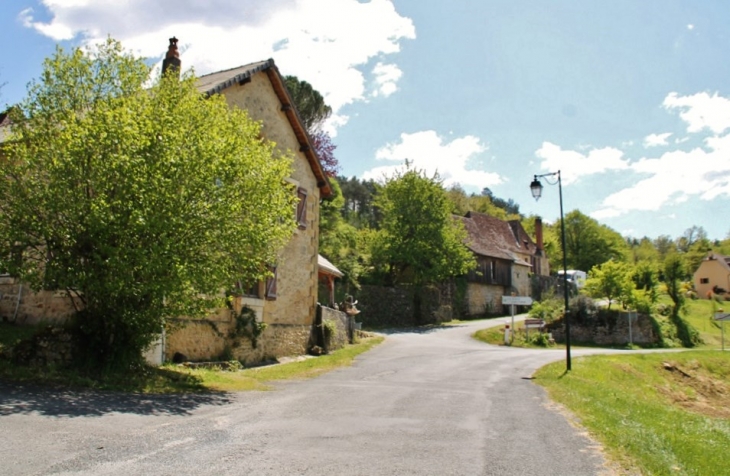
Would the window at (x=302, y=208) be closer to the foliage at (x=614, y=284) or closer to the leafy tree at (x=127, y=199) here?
the leafy tree at (x=127, y=199)

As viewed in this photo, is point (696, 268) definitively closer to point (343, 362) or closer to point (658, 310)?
point (658, 310)

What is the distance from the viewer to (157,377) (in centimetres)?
1266

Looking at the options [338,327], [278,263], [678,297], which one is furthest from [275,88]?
[678,297]

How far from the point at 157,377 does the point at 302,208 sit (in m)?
10.3

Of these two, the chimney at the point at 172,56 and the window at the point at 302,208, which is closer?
the chimney at the point at 172,56

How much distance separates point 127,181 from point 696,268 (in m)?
88.5

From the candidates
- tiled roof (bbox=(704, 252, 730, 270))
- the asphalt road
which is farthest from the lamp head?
tiled roof (bbox=(704, 252, 730, 270))

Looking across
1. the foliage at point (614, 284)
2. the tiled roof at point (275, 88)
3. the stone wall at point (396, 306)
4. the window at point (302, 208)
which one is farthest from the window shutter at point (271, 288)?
the foliage at point (614, 284)

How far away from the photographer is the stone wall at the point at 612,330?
115 ft

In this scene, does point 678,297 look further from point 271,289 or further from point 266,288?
point 266,288

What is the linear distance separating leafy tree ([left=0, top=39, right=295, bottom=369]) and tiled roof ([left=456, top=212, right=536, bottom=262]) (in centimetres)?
3323

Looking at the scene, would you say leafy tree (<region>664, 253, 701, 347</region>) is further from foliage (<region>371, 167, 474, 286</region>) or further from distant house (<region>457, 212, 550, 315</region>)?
foliage (<region>371, 167, 474, 286</region>)

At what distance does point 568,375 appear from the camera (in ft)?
57.9

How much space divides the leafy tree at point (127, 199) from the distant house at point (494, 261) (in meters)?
33.3
